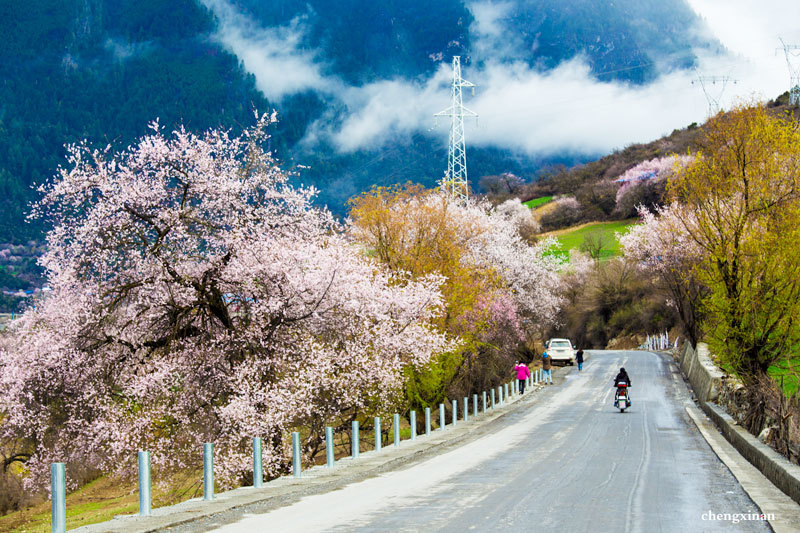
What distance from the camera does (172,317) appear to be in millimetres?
20062

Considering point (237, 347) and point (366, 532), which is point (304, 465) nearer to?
point (237, 347)

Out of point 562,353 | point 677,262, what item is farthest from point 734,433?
point 562,353

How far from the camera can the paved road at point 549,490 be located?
32.9ft

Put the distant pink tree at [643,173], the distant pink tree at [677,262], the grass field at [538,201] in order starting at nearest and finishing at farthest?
the distant pink tree at [677,262] → the distant pink tree at [643,173] → the grass field at [538,201]

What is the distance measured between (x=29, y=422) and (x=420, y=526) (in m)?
13.1

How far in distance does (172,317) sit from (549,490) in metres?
11.0

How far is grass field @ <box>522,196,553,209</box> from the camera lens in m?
143

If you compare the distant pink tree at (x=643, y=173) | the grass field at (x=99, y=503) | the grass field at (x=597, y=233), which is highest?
the distant pink tree at (x=643, y=173)

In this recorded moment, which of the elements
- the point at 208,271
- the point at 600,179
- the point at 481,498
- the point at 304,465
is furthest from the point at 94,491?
the point at 600,179

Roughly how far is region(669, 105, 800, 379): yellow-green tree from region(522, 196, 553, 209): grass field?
117 metres

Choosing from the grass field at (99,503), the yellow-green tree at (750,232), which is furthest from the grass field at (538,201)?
the yellow-green tree at (750,232)

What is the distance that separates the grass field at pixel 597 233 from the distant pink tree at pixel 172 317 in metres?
80.3

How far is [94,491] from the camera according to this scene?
3353 centimetres

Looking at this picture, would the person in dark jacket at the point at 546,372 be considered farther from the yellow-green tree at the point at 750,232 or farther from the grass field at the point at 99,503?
the grass field at the point at 99,503
